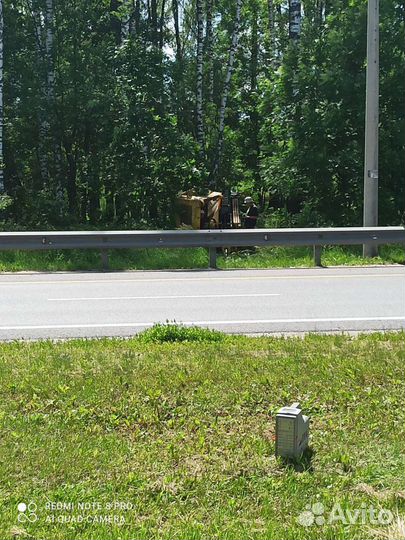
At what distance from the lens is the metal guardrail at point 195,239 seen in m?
14.9

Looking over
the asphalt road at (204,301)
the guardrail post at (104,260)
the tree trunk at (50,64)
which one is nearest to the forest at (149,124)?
the tree trunk at (50,64)

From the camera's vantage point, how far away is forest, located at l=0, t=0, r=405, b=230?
21.2m

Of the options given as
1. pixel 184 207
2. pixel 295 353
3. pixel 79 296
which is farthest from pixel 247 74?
pixel 295 353

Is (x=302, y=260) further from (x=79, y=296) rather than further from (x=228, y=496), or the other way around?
(x=228, y=496)

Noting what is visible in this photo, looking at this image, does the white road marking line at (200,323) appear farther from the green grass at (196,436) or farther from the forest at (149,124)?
the forest at (149,124)

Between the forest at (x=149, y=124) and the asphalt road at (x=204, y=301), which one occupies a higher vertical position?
the forest at (x=149, y=124)

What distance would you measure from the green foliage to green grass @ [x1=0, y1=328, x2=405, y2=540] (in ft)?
1.58

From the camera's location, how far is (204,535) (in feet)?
10.9

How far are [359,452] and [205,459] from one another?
3.16ft

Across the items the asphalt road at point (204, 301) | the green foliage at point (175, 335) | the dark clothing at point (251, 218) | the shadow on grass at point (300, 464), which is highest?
the dark clothing at point (251, 218)

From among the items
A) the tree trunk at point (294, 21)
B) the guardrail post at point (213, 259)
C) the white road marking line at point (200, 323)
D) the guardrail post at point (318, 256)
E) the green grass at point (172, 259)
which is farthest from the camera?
the tree trunk at point (294, 21)

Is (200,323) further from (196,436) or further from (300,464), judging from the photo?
(300,464)

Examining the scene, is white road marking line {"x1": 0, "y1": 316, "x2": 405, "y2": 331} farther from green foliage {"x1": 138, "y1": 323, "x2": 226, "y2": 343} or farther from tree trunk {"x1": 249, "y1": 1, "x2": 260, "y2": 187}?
tree trunk {"x1": 249, "y1": 1, "x2": 260, "y2": 187}

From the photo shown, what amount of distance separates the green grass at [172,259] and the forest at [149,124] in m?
3.80
